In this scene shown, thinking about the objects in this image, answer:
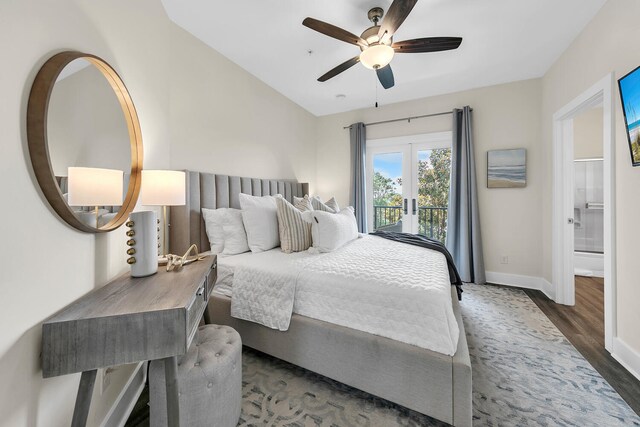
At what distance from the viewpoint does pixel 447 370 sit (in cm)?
124

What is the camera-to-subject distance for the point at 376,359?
1.41 meters

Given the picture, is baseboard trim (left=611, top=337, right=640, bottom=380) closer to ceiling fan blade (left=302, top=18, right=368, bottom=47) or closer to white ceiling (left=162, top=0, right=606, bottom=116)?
white ceiling (left=162, top=0, right=606, bottom=116)

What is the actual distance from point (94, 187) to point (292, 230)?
55.4 inches

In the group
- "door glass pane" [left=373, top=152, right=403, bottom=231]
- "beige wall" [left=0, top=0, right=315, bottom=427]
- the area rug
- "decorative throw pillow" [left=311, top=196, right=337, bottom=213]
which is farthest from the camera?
"door glass pane" [left=373, top=152, right=403, bottom=231]

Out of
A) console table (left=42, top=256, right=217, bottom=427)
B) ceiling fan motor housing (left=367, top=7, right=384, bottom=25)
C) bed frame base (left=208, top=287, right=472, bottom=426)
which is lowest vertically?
bed frame base (left=208, top=287, right=472, bottom=426)

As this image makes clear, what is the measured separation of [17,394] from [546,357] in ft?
9.67

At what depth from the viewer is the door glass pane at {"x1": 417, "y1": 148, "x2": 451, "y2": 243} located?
3910 mm

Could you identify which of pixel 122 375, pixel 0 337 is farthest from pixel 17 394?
pixel 122 375

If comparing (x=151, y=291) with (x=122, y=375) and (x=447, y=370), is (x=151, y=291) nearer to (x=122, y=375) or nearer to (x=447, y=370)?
(x=122, y=375)

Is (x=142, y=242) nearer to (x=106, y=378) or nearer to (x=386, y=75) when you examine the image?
(x=106, y=378)

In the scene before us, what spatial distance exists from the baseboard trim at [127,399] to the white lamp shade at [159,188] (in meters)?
1.06

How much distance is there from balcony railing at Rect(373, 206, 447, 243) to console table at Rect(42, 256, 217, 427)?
3.66 m

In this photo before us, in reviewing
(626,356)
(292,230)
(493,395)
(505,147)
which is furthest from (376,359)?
(505,147)

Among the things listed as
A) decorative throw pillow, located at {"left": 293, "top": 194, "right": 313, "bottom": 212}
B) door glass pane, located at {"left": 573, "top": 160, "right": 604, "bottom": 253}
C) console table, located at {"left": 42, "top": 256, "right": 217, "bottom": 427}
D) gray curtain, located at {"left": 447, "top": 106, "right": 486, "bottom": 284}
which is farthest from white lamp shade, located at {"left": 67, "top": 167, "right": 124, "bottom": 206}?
door glass pane, located at {"left": 573, "top": 160, "right": 604, "bottom": 253}
